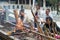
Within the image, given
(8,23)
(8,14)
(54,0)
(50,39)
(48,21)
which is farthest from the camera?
(54,0)

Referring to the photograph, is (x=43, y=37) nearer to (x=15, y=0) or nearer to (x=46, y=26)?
(x=46, y=26)

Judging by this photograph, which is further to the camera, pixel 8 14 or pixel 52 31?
pixel 8 14

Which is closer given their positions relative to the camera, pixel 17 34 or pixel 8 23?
pixel 17 34

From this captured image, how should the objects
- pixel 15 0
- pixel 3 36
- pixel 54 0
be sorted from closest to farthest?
pixel 3 36 → pixel 54 0 → pixel 15 0

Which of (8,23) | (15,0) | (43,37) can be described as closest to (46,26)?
(43,37)

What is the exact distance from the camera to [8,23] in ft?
30.5

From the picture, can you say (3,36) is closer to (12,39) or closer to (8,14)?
(12,39)

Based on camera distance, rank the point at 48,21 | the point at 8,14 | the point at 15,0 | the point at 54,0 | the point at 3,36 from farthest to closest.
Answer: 1. the point at 15,0
2. the point at 54,0
3. the point at 8,14
4. the point at 3,36
5. the point at 48,21

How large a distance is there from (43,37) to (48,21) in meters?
0.73

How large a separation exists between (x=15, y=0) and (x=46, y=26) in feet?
107

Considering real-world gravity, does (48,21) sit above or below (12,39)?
above

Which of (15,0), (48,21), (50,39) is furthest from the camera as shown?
(15,0)

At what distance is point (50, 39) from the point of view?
5445 millimetres

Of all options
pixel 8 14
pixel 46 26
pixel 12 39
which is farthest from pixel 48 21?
pixel 8 14
